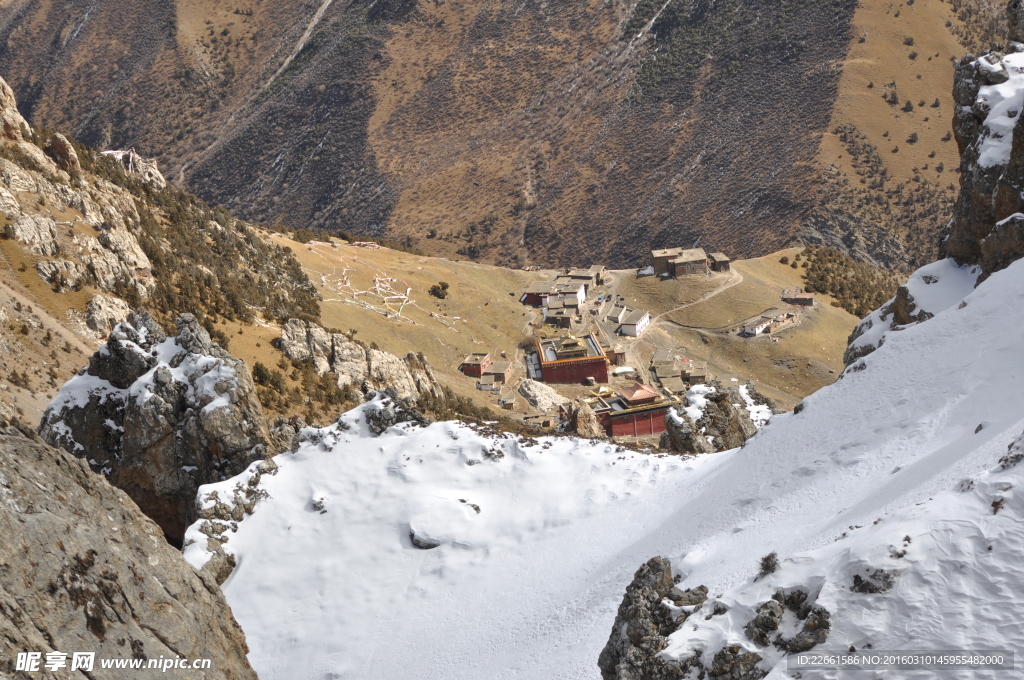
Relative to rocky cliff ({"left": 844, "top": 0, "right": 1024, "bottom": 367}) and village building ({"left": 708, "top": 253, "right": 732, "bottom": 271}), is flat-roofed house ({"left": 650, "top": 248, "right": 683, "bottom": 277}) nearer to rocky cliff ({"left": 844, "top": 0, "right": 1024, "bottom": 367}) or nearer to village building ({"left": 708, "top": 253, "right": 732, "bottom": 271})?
village building ({"left": 708, "top": 253, "right": 732, "bottom": 271})

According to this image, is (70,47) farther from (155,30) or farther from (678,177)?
(678,177)

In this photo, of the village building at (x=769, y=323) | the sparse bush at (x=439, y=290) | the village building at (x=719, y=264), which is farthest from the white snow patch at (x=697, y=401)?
the village building at (x=719, y=264)

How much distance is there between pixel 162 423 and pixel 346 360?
48.4 feet

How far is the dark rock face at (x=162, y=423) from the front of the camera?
65.1 ft

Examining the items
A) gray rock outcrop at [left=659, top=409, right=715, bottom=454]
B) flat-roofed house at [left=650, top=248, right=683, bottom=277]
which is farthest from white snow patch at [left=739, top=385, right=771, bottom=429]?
flat-roofed house at [left=650, top=248, right=683, bottom=277]

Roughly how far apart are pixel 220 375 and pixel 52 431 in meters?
4.56

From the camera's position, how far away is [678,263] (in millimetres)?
72250

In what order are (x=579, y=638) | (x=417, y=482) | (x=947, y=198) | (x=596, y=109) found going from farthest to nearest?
(x=596, y=109)
(x=947, y=198)
(x=417, y=482)
(x=579, y=638)

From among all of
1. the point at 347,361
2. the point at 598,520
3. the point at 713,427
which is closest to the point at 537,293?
the point at 347,361

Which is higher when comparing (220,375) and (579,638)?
(220,375)

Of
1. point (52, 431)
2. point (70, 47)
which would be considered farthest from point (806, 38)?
point (70, 47)

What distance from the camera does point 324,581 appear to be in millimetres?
17406

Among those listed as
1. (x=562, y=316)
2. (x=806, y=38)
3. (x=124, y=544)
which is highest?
(x=806, y=38)

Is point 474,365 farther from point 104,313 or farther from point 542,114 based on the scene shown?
point 542,114
